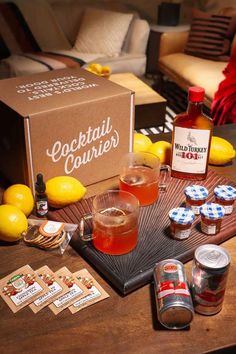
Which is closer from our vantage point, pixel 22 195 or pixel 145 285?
pixel 145 285

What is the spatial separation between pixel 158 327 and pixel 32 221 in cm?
39

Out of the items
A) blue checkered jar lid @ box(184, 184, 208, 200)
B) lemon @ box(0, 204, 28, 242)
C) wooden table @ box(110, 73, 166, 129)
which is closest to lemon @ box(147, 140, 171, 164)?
blue checkered jar lid @ box(184, 184, 208, 200)

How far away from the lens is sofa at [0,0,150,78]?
12.6 ft

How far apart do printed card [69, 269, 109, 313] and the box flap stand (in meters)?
0.38

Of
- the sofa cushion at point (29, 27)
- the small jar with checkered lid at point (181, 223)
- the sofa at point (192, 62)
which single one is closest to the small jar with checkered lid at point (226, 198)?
the small jar with checkered lid at point (181, 223)

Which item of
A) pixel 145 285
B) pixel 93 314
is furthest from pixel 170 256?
pixel 93 314

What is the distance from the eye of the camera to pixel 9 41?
3838 mm

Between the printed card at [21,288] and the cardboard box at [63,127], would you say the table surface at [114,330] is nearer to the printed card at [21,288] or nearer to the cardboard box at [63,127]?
the printed card at [21,288]

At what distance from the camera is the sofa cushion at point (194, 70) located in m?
3.08

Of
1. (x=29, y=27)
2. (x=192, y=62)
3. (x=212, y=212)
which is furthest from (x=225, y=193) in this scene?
(x=29, y=27)

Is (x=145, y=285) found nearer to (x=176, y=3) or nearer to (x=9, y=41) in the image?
(x=9, y=41)

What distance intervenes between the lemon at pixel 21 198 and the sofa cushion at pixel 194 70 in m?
2.19

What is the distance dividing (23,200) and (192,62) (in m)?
2.78

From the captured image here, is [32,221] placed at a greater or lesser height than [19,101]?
lesser
